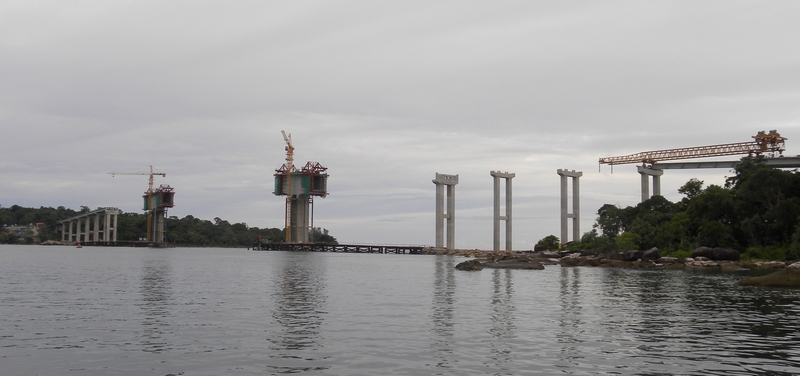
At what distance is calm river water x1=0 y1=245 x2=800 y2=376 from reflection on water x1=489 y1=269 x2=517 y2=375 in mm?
55

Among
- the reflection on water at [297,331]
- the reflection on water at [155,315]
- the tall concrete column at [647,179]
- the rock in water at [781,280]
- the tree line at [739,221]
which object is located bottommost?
the reflection on water at [297,331]

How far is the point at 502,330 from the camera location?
82.2ft

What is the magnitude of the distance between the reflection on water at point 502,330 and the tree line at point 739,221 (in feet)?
203

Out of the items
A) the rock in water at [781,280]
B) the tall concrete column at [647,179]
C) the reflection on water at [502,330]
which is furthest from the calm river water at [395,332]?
the tall concrete column at [647,179]

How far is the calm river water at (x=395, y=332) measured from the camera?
719 inches

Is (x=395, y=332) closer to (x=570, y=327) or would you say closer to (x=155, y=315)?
(x=570, y=327)

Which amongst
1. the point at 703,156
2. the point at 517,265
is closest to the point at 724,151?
the point at 703,156

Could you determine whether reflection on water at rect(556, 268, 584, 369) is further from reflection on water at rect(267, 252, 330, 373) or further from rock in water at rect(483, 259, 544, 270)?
Answer: rock in water at rect(483, 259, 544, 270)

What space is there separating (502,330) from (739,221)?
88770mm

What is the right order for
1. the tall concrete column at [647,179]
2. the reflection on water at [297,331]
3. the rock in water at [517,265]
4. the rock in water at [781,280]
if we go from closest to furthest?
the reflection on water at [297,331]
the rock in water at [781,280]
the rock in water at [517,265]
the tall concrete column at [647,179]

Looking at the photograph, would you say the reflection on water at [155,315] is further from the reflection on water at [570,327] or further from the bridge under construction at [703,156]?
the bridge under construction at [703,156]

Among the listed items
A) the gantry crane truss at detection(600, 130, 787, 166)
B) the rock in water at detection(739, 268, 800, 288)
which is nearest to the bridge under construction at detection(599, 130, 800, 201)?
the gantry crane truss at detection(600, 130, 787, 166)

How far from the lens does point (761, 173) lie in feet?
307

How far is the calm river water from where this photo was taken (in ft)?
59.9
